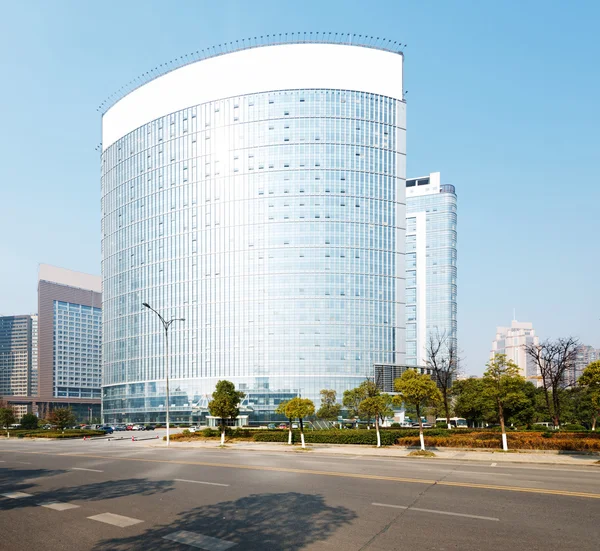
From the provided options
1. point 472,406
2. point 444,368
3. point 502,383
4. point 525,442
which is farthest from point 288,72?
point 525,442

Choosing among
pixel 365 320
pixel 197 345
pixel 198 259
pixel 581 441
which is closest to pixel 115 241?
pixel 198 259

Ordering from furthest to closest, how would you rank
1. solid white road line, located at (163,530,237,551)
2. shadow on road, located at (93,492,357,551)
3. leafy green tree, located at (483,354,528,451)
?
leafy green tree, located at (483,354,528,451) → shadow on road, located at (93,492,357,551) → solid white road line, located at (163,530,237,551)

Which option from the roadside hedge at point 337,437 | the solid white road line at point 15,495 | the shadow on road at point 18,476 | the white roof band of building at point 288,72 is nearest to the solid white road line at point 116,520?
the solid white road line at point 15,495

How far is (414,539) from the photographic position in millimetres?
11633

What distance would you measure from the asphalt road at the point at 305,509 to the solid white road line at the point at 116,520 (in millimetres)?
31

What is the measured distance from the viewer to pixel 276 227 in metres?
109

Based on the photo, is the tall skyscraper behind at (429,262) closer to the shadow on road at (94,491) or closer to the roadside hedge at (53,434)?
the roadside hedge at (53,434)

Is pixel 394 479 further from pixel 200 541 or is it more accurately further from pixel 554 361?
pixel 554 361

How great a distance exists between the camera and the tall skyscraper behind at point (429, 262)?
17612 centimetres

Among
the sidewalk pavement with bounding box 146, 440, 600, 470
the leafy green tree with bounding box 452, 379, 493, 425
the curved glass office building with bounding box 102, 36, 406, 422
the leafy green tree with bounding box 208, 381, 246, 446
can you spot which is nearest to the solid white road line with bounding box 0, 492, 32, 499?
the sidewalk pavement with bounding box 146, 440, 600, 470

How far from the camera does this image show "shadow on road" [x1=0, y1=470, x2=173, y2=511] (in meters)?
17.4

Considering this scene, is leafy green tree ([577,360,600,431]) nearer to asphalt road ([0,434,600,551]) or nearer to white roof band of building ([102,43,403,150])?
asphalt road ([0,434,600,551])

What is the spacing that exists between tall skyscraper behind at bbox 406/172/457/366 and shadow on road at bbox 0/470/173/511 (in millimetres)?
160593

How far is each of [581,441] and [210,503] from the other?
25.6m
